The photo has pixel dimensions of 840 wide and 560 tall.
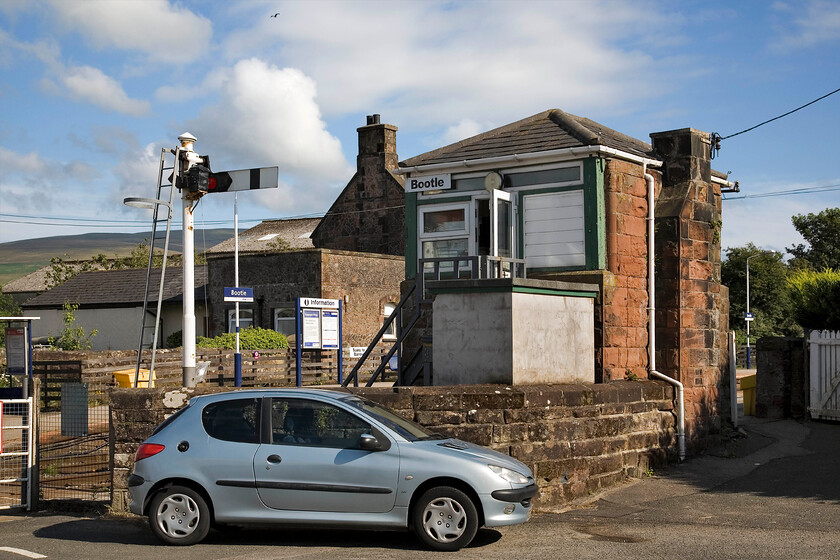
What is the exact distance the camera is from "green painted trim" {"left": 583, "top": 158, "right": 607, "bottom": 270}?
1617 centimetres

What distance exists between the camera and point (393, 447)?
9.35 meters

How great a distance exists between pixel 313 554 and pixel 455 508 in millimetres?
1360

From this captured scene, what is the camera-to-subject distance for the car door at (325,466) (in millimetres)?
9250

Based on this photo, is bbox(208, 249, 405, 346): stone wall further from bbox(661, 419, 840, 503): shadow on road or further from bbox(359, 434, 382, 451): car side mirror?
bbox(359, 434, 382, 451): car side mirror

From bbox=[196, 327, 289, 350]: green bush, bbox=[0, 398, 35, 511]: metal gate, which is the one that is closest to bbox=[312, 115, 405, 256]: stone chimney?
bbox=[196, 327, 289, 350]: green bush

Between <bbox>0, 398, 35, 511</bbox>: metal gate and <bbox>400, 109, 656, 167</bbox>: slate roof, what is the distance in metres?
8.38

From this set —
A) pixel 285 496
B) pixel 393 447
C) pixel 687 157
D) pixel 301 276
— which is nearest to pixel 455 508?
pixel 393 447

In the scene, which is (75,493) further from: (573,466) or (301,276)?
(301,276)

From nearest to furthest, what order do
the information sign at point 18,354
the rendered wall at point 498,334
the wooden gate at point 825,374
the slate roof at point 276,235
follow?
the rendered wall at point 498,334 < the information sign at point 18,354 < the wooden gate at point 825,374 < the slate roof at point 276,235

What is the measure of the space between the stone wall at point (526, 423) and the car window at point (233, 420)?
1779mm

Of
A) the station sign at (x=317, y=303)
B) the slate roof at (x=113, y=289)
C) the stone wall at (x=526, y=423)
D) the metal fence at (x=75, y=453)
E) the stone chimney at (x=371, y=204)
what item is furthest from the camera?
the slate roof at (x=113, y=289)

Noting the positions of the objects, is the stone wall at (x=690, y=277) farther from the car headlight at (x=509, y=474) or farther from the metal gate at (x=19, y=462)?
the metal gate at (x=19, y=462)

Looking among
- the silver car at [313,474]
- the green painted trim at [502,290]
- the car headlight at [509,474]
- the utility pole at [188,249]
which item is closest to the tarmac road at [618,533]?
the silver car at [313,474]

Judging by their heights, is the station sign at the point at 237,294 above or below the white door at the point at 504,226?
below
